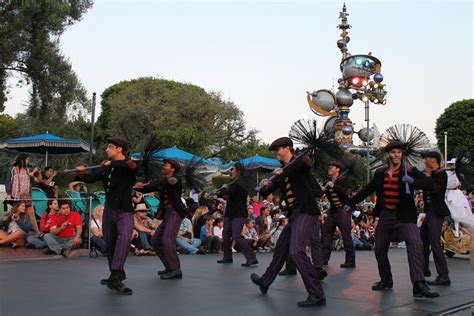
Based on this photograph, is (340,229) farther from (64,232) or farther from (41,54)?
(41,54)

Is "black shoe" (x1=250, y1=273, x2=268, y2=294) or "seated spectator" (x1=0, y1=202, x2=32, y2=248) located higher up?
"seated spectator" (x1=0, y1=202, x2=32, y2=248)

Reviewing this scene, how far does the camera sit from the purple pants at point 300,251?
6578 millimetres

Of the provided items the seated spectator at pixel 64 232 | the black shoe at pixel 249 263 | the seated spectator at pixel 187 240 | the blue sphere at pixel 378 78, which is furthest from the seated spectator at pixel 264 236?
the blue sphere at pixel 378 78

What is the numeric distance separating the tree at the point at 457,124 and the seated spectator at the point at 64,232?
44.8 m

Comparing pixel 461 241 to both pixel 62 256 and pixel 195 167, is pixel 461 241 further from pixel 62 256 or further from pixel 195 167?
pixel 62 256

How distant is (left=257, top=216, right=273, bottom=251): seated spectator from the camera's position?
47.6 ft

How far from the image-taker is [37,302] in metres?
6.45

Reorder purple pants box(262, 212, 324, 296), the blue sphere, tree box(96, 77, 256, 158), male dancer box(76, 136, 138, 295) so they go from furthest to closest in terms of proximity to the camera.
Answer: tree box(96, 77, 256, 158) → the blue sphere → male dancer box(76, 136, 138, 295) → purple pants box(262, 212, 324, 296)

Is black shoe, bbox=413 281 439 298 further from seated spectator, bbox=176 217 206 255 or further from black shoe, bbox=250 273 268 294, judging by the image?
seated spectator, bbox=176 217 206 255

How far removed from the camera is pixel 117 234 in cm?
743

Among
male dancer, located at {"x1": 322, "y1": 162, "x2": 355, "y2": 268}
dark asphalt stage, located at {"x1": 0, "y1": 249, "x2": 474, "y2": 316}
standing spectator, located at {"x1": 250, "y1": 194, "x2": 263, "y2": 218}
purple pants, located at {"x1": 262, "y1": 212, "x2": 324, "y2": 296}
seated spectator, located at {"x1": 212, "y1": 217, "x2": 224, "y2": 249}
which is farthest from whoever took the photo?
standing spectator, located at {"x1": 250, "y1": 194, "x2": 263, "y2": 218}

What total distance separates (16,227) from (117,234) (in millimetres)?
4808

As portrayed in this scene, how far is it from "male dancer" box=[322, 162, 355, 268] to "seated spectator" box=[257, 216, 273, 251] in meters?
3.69

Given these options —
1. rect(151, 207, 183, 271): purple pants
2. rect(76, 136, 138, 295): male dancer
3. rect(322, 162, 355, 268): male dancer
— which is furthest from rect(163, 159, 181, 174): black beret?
rect(322, 162, 355, 268): male dancer
